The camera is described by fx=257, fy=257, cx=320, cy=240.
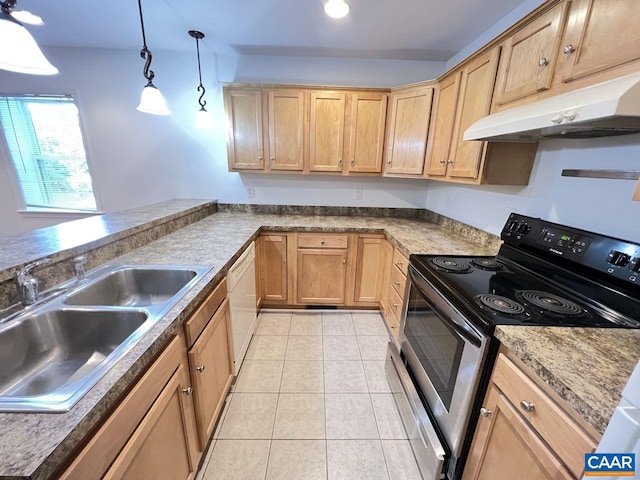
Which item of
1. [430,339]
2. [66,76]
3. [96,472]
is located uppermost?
[66,76]

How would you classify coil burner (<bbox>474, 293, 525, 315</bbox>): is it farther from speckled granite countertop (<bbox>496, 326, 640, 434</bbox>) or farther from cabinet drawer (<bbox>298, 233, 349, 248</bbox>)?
cabinet drawer (<bbox>298, 233, 349, 248</bbox>)

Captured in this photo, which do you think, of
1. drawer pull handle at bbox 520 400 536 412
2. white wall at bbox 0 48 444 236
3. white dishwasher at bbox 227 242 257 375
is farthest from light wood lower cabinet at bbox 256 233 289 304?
drawer pull handle at bbox 520 400 536 412

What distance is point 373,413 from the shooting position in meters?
1.61

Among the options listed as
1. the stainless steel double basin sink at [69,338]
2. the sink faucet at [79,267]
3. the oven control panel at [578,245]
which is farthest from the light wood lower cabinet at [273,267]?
the oven control panel at [578,245]

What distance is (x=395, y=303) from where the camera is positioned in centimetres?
210

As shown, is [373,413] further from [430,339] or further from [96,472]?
[96,472]

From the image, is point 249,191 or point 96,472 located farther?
point 249,191

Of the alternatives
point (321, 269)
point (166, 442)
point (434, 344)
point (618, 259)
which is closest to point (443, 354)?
point (434, 344)

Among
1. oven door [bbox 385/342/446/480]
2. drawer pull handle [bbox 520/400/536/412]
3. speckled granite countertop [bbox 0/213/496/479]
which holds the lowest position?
oven door [bbox 385/342/446/480]

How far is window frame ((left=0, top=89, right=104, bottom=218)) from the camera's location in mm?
2703

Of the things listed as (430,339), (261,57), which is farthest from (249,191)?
(430,339)

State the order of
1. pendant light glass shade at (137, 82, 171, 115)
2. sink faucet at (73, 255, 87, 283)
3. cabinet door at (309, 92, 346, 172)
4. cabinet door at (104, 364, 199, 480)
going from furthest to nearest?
cabinet door at (309, 92, 346, 172)
pendant light glass shade at (137, 82, 171, 115)
sink faucet at (73, 255, 87, 283)
cabinet door at (104, 364, 199, 480)

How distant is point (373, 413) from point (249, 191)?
2.38 meters

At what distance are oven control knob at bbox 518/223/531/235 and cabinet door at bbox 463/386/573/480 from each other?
969 mm
